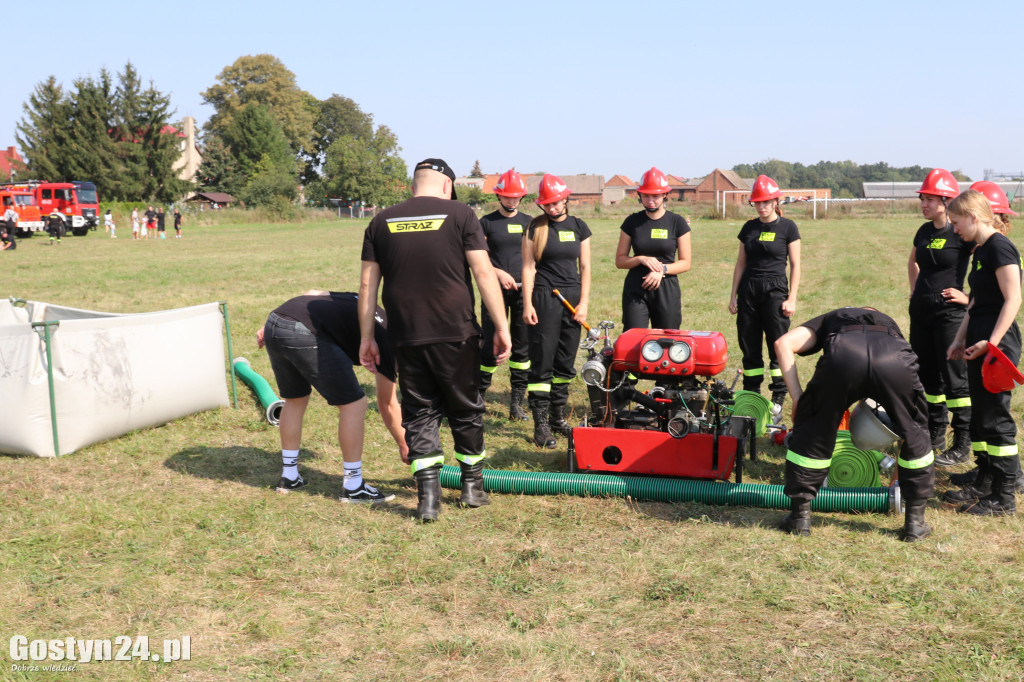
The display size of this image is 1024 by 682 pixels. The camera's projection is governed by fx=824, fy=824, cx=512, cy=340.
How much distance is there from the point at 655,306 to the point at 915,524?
271 cm

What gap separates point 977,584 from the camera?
149 inches

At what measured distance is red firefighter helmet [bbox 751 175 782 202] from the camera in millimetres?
6453

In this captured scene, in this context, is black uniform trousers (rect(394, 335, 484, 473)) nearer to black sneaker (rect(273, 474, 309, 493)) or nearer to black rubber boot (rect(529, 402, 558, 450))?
black sneaker (rect(273, 474, 309, 493))

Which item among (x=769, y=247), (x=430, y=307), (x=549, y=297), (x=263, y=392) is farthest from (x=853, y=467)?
(x=263, y=392)

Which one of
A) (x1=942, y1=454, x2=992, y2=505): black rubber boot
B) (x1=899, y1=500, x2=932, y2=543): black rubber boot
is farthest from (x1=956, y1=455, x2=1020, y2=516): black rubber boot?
(x1=899, y1=500, x2=932, y2=543): black rubber boot

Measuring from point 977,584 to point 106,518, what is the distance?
15.0 ft

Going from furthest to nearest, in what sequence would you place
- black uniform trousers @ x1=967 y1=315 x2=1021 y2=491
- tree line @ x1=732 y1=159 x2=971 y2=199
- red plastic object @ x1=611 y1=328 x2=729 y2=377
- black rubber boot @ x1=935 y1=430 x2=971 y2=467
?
tree line @ x1=732 y1=159 x2=971 y2=199 < black rubber boot @ x1=935 y1=430 x2=971 y2=467 < red plastic object @ x1=611 y1=328 x2=729 y2=377 < black uniform trousers @ x1=967 y1=315 x2=1021 y2=491

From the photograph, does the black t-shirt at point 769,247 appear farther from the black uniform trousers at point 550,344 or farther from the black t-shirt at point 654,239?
the black uniform trousers at point 550,344

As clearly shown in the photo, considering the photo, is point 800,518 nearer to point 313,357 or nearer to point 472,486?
point 472,486

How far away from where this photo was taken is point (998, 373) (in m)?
4.48

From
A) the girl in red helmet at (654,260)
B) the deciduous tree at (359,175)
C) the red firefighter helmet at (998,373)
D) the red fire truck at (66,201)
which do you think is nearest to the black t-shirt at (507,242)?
the girl in red helmet at (654,260)

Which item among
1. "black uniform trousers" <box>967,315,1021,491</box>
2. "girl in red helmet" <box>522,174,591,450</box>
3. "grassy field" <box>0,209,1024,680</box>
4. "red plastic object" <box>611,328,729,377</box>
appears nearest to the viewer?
"grassy field" <box>0,209,1024,680</box>

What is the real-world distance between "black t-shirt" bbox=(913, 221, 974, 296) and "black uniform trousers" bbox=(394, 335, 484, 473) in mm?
3216

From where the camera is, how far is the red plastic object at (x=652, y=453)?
5.07 metres
